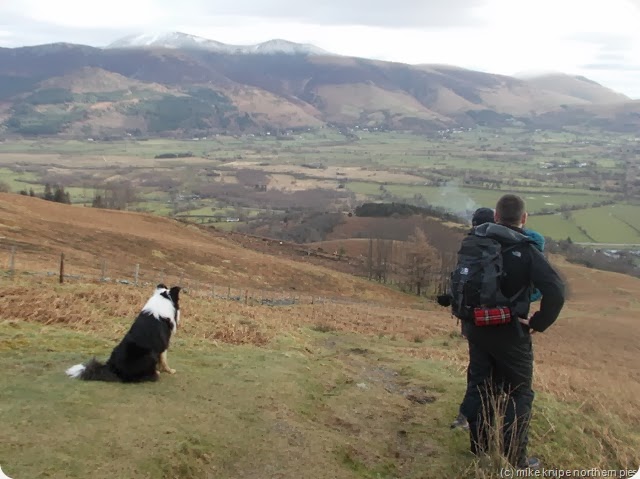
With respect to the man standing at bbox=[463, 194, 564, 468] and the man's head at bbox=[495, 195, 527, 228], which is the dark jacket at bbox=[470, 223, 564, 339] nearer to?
the man standing at bbox=[463, 194, 564, 468]

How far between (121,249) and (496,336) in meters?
36.8

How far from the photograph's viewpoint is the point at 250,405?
8.51 m

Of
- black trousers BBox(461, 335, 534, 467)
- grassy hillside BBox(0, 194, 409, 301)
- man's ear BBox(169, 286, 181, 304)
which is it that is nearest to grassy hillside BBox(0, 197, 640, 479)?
black trousers BBox(461, 335, 534, 467)

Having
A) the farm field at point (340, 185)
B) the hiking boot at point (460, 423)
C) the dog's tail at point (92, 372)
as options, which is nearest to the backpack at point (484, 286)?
the hiking boot at point (460, 423)

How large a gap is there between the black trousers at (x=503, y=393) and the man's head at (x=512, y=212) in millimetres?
1337

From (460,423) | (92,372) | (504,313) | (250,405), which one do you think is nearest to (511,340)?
(504,313)

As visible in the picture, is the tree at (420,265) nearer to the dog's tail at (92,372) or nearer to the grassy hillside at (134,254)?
the grassy hillside at (134,254)

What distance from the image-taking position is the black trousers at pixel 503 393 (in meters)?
6.90

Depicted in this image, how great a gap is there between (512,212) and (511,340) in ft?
4.81

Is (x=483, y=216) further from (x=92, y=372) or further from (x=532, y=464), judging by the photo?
(x=92, y=372)

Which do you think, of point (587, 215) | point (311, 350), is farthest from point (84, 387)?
point (587, 215)

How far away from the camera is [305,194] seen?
14200 cm

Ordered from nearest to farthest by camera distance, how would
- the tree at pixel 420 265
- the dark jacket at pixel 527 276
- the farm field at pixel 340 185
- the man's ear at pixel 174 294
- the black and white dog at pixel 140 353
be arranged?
the dark jacket at pixel 527 276 → the black and white dog at pixel 140 353 → the man's ear at pixel 174 294 → the tree at pixel 420 265 → the farm field at pixel 340 185

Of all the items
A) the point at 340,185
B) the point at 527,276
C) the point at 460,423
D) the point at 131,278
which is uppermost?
the point at 527,276
